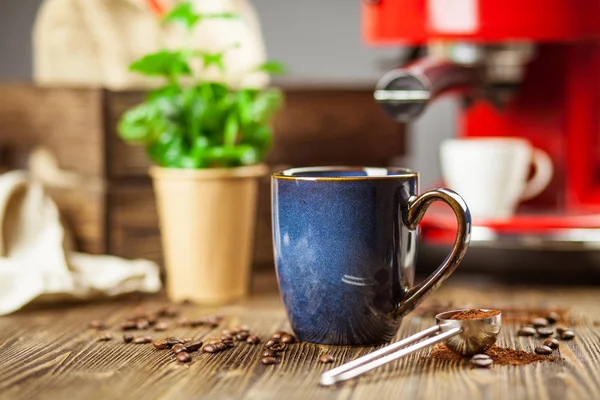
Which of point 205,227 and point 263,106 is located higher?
point 263,106

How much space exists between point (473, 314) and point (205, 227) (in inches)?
13.8

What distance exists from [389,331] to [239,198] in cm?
29

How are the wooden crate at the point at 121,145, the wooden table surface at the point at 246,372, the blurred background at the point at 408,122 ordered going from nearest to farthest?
the wooden table surface at the point at 246,372 → the blurred background at the point at 408,122 → the wooden crate at the point at 121,145

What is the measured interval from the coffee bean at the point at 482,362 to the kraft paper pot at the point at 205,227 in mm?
368

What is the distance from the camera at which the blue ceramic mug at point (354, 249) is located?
67 cm

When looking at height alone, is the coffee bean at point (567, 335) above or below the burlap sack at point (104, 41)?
→ below

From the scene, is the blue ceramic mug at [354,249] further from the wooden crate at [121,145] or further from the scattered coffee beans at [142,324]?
the wooden crate at [121,145]

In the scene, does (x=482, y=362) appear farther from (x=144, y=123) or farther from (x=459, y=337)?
(x=144, y=123)

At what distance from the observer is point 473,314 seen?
2.22 feet

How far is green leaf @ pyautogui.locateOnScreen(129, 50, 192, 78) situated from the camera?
0.88 m

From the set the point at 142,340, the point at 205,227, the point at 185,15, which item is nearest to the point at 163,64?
the point at 185,15

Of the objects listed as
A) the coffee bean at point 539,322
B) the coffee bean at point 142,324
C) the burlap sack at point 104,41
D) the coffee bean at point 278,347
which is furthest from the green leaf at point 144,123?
the coffee bean at point 539,322

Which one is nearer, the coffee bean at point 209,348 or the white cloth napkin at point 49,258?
the coffee bean at point 209,348

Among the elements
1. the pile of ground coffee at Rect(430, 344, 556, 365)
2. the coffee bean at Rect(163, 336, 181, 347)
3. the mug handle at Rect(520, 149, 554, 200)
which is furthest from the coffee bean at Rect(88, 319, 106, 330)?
the mug handle at Rect(520, 149, 554, 200)
